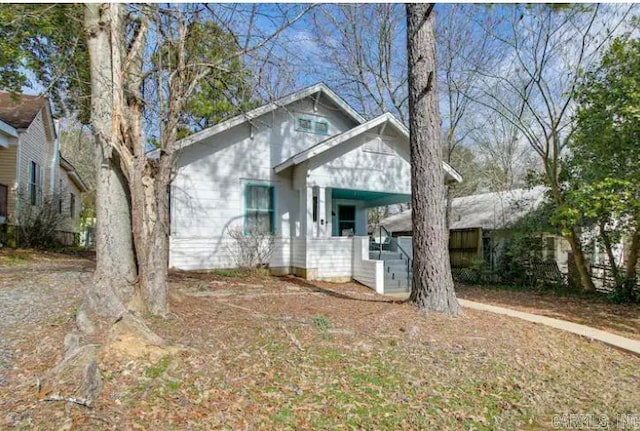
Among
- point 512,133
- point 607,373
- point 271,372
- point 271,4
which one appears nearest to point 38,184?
point 271,4

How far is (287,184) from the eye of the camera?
13266 mm

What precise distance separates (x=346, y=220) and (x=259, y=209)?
4.10 metres

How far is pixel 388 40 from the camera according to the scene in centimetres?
1964

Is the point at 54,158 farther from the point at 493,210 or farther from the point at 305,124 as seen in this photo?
the point at 493,210

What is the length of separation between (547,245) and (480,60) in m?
7.79

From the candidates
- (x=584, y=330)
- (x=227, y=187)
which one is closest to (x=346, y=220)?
(x=227, y=187)

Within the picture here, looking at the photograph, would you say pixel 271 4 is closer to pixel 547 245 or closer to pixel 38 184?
pixel 547 245

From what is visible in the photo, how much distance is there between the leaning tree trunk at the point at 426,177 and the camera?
265 inches

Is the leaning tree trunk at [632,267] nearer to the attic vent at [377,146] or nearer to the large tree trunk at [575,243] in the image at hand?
the large tree trunk at [575,243]

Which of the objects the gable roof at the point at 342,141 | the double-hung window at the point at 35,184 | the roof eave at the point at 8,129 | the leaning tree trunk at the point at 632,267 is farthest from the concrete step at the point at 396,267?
the double-hung window at the point at 35,184

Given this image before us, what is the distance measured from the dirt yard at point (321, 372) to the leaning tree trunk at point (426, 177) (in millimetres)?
491

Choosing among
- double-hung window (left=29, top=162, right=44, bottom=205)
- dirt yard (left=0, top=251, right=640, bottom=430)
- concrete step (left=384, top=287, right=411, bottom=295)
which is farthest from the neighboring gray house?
double-hung window (left=29, top=162, right=44, bottom=205)

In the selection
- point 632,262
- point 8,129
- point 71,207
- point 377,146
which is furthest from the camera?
point 71,207

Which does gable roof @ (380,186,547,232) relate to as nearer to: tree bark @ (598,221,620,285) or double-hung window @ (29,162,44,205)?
tree bark @ (598,221,620,285)
